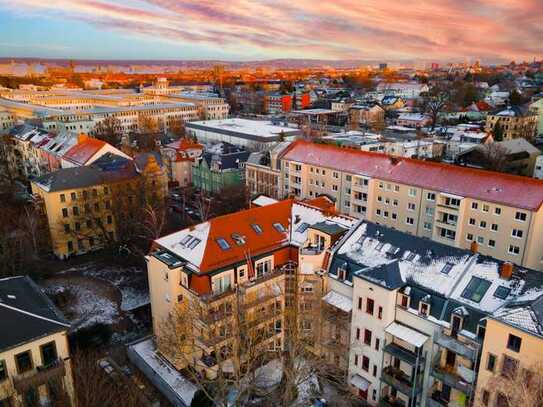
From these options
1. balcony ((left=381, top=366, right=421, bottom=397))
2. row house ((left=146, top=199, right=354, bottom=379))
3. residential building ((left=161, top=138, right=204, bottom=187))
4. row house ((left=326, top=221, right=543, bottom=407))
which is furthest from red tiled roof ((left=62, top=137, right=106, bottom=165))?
balcony ((left=381, top=366, right=421, bottom=397))

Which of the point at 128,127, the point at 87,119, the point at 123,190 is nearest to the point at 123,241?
the point at 123,190

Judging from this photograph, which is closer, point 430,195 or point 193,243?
point 193,243

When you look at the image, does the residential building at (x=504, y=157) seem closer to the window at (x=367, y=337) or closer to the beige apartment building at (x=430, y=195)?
the beige apartment building at (x=430, y=195)

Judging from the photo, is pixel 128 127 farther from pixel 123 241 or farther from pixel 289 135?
pixel 123 241

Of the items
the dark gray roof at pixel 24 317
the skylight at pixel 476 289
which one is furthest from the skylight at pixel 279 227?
the dark gray roof at pixel 24 317

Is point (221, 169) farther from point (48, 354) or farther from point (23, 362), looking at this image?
point (23, 362)

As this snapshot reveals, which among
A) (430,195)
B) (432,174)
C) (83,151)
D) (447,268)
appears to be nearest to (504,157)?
(432,174)
